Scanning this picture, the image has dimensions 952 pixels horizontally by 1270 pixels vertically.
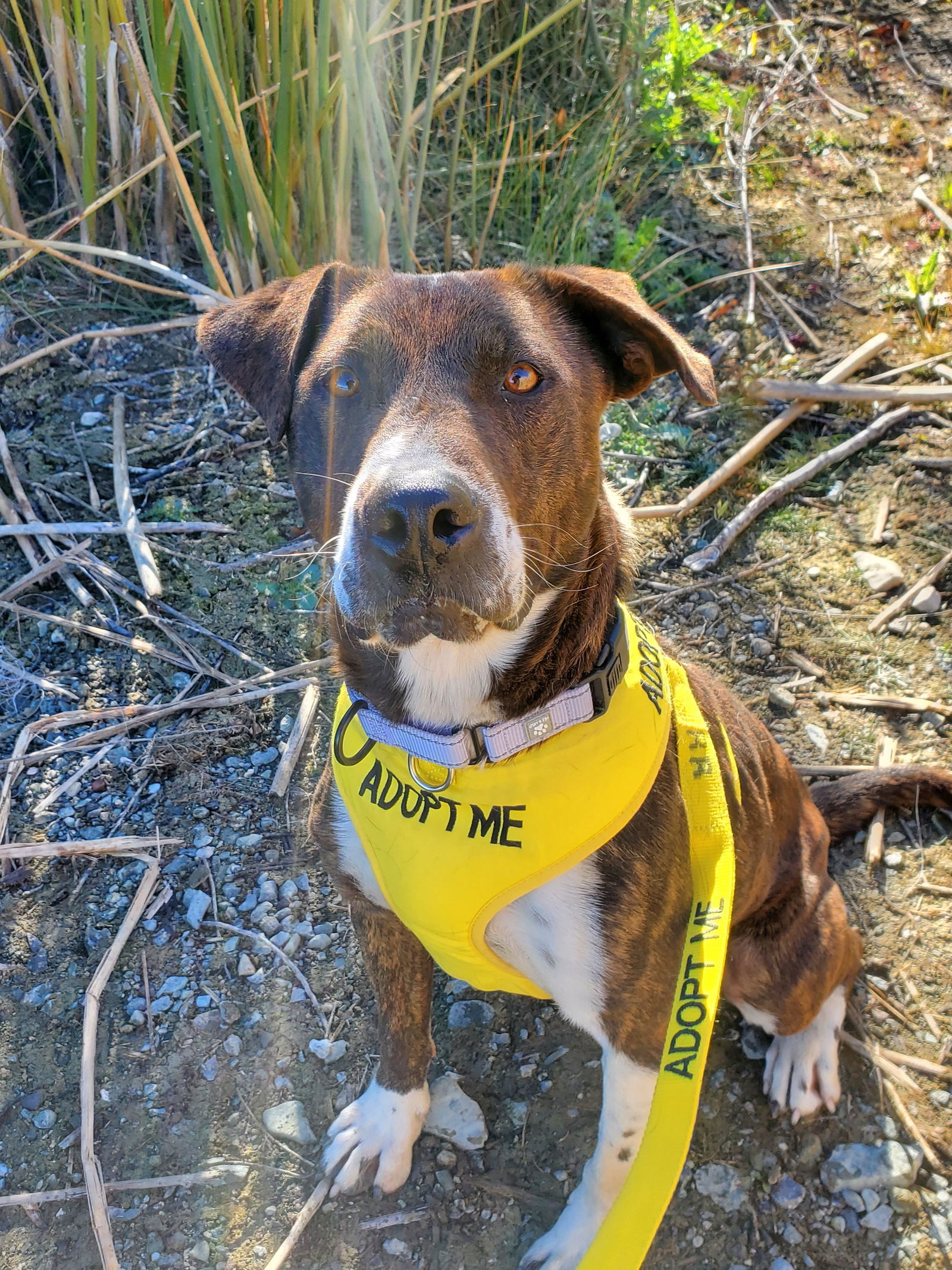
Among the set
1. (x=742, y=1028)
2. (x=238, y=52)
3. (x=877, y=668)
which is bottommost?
→ (x=742, y=1028)

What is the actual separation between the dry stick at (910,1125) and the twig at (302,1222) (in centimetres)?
160

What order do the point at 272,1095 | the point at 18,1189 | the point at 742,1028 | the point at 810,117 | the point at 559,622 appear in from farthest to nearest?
the point at 810,117
the point at 742,1028
the point at 272,1095
the point at 18,1189
the point at 559,622

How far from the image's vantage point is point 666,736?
7.81 ft

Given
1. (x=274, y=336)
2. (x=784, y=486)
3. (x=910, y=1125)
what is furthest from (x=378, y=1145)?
(x=784, y=486)

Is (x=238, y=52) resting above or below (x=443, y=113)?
above

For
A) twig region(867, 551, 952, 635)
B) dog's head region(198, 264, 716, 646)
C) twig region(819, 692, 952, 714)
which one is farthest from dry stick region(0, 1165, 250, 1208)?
twig region(867, 551, 952, 635)

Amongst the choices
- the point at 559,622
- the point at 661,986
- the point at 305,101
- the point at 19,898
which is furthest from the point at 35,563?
the point at 661,986

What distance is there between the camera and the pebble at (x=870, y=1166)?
9.08ft

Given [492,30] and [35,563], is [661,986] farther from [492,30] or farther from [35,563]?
[492,30]

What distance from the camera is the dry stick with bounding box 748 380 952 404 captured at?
4672mm

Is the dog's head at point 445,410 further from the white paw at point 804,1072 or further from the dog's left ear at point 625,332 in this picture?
the white paw at point 804,1072

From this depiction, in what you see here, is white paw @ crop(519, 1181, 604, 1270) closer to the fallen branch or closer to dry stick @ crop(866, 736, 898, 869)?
dry stick @ crop(866, 736, 898, 869)

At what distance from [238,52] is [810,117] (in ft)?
11.9

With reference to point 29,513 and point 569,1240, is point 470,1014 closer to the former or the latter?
point 569,1240
